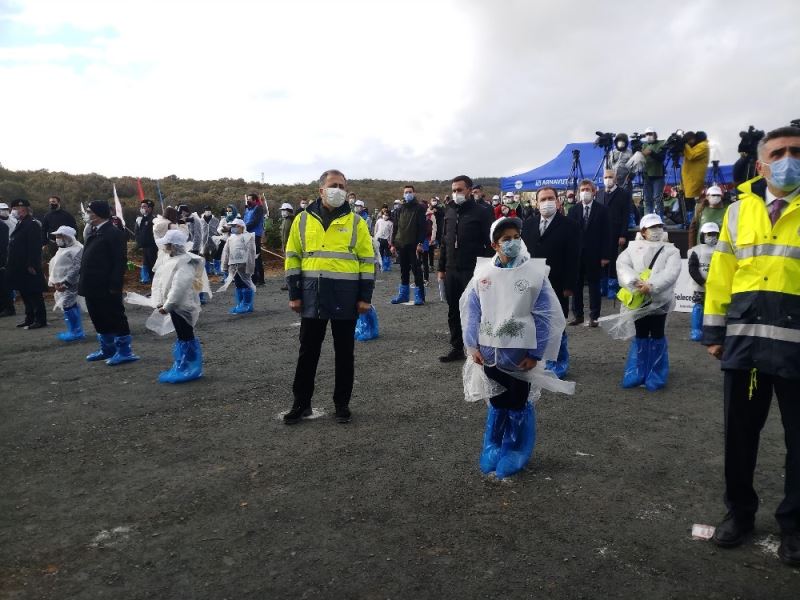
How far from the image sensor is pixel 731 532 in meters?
3.28

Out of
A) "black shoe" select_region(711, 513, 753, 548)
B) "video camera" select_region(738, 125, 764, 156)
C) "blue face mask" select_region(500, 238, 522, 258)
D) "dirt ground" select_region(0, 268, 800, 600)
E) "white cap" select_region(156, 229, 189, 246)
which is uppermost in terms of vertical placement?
"video camera" select_region(738, 125, 764, 156)

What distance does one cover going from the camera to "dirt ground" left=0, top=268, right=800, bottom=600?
121 inches

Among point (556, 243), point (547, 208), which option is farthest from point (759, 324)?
point (547, 208)

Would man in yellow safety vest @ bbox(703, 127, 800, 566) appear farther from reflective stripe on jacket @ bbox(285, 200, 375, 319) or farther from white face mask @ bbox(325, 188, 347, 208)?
white face mask @ bbox(325, 188, 347, 208)

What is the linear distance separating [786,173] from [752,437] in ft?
4.68

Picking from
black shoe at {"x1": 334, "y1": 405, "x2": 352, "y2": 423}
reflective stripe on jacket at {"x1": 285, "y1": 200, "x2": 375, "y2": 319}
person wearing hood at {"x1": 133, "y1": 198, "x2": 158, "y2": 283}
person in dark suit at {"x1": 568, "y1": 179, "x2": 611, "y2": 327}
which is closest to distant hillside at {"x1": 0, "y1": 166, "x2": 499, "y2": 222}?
person wearing hood at {"x1": 133, "y1": 198, "x2": 158, "y2": 283}

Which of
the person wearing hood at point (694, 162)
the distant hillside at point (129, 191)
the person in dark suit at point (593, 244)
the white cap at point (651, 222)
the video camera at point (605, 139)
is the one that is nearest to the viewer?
the white cap at point (651, 222)

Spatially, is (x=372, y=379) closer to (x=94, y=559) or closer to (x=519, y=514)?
(x=519, y=514)

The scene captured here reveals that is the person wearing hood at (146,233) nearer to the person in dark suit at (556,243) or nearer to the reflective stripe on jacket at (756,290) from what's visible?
the person in dark suit at (556,243)

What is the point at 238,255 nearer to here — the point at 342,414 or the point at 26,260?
the point at 26,260

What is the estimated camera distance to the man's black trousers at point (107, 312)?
7.88 m

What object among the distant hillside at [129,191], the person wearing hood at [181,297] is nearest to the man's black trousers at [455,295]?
the person wearing hood at [181,297]

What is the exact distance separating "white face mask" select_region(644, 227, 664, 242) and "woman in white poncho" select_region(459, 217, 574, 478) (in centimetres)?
272

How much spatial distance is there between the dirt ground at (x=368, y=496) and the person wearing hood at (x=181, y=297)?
0.33m
